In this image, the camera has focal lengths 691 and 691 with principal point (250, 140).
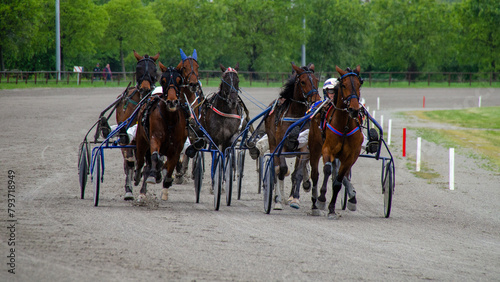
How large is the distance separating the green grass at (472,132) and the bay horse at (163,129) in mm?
7642

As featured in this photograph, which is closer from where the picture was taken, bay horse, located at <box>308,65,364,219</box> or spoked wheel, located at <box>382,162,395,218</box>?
bay horse, located at <box>308,65,364,219</box>

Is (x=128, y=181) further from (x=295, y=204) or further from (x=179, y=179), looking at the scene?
(x=295, y=204)

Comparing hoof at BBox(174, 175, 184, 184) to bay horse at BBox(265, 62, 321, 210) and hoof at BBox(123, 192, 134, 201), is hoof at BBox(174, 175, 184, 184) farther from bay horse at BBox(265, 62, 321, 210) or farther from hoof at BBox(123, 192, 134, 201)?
bay horse at BBox(265, 62, 321, 210)

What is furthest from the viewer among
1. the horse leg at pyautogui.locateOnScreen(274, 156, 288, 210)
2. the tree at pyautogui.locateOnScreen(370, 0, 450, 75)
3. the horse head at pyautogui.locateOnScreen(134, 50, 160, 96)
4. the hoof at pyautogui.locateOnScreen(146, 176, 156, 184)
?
the tree at pyautogui.locateOnScreen(370, 0, 450, 75)

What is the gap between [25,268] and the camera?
5402 mm

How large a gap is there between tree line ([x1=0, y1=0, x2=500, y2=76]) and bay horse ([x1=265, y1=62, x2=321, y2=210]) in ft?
122

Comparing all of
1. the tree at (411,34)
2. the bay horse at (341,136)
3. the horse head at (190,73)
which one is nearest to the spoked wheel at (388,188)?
the bay horse at (341,136)

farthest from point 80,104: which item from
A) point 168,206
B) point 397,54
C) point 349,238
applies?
point 397,54

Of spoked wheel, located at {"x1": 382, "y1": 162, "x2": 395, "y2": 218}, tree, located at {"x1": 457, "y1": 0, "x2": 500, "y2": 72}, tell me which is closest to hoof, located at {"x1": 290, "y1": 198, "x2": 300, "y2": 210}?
spoked wheel, located at {"x1": 382, "y1": 162, "x2": 395, "y2": 218}

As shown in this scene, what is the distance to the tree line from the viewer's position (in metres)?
48.2

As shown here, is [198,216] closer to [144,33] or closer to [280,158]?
[280,158]

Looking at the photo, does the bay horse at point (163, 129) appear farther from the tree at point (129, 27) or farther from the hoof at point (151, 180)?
the tree at point (129, 27)

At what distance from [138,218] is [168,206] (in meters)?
1.04

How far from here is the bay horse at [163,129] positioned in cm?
850
